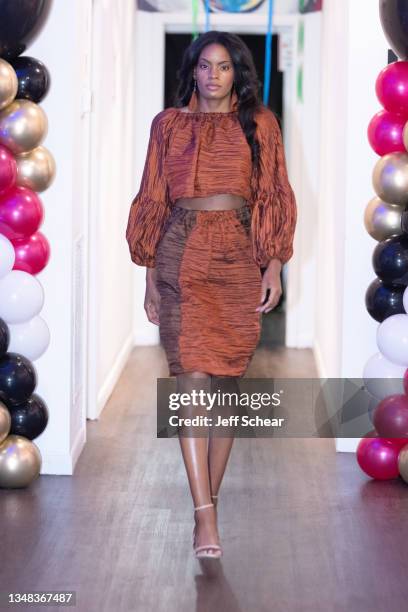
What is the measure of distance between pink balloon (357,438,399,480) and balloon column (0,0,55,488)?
1.15m

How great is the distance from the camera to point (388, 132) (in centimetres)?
386

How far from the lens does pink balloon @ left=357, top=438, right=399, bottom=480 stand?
3914mm

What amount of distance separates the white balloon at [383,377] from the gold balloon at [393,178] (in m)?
0.57

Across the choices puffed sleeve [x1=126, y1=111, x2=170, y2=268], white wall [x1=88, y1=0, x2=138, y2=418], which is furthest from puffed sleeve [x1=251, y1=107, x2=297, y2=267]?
white wall [x1=88, y1=0, x2=138, y2=418]

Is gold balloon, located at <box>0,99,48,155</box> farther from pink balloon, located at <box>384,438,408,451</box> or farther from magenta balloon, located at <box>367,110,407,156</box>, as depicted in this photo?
pink balloon, located at <box>384,438,408,451</box>

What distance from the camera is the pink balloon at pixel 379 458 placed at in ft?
12.8

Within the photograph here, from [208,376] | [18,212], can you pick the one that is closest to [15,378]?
[18,212]

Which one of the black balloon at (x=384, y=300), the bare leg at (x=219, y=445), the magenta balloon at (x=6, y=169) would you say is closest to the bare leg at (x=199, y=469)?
the bare leg at (x=219, y=445)

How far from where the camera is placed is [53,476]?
3959 millimetres

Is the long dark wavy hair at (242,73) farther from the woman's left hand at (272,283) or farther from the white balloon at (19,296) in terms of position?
the white balloon at (19,296)

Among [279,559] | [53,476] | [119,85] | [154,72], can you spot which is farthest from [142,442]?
[154,72]

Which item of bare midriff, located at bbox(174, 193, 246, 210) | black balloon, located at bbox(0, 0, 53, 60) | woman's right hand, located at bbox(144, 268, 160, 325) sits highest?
black balloon, located at bbox(0, 0, 53, 60)

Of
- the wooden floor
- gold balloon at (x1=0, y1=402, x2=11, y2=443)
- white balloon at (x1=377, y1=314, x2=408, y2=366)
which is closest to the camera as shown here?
the wooden floor

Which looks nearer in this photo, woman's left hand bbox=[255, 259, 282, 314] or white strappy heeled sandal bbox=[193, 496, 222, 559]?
white strappy heeled sandal bbox=[193, 496, 222, 559]
